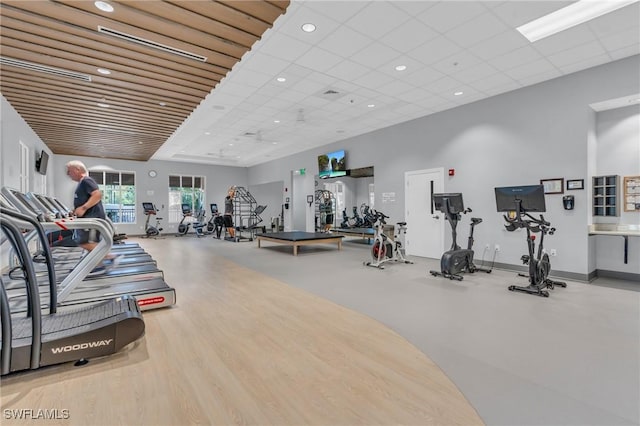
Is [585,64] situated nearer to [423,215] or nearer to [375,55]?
[375,55]

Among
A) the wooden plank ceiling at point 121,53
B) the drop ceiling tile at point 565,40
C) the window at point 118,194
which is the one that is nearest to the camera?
the wooden plank ceiling at point 121,53

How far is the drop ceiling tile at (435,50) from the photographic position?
410 cm

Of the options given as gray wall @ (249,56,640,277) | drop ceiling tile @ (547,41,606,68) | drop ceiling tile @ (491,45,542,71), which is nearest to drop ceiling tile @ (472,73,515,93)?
drop ceiling tile @ (491,45,542,71)

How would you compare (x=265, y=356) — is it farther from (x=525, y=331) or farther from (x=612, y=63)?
(x=612, y=63)

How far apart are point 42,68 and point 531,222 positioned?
7.35 m

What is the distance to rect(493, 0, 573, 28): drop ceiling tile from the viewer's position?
3.36 m

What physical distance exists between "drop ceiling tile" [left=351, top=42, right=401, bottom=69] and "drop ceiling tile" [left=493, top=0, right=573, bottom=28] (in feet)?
4.37

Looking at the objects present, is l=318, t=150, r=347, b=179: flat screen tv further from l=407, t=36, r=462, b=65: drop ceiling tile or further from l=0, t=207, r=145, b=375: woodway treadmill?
l=0, t=207, r=145, b=375: woodway treadmill

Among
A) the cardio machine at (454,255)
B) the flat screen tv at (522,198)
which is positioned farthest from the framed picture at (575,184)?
the cardio machine at (454,255)

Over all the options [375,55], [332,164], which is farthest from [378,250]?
[332,164]

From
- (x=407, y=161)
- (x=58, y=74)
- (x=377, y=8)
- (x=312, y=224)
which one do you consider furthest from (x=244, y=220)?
(x=377, y=8)

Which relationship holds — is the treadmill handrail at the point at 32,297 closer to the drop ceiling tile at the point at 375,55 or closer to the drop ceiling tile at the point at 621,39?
the drop ceiling tile at the point at 375,55

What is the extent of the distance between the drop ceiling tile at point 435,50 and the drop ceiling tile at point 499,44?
11.7 inches

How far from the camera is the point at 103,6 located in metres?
2.95
